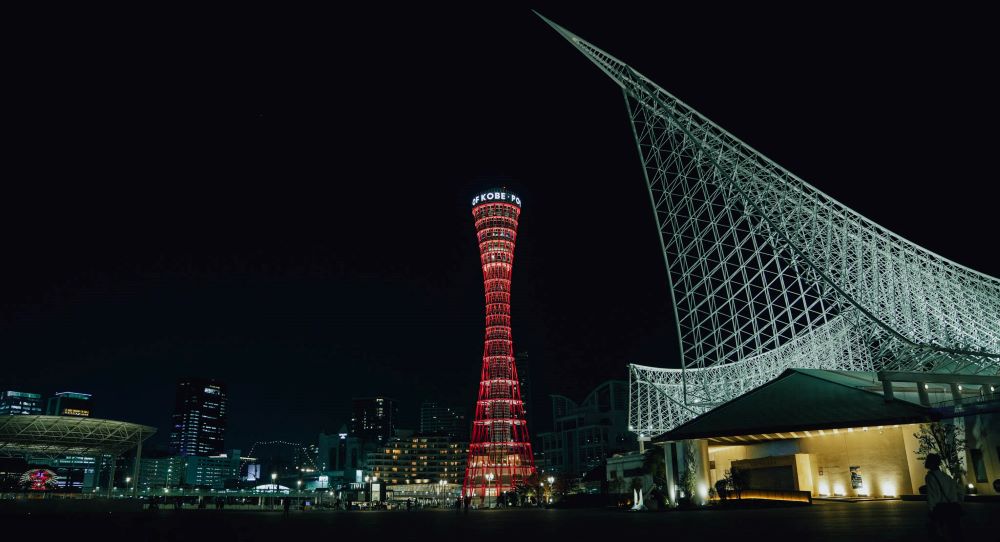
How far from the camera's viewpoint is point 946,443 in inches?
1058

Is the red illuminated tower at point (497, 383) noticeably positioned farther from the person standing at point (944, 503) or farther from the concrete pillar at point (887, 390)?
the person standing at point (944, 503)

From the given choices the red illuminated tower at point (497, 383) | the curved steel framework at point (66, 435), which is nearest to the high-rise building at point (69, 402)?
the curved steel framework at point (66, 435)

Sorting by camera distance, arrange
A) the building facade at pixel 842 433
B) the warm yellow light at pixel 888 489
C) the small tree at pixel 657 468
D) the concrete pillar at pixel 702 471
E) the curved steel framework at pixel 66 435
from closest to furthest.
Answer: the building facade at pixel 842 433 < the warm yellow light at pixel 888 489 < the concrete pillar at pixel 702 471 < the small tree at pixel 657 468 < the curved steel framework at pixel 66 435

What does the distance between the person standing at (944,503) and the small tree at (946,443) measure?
1985 cm

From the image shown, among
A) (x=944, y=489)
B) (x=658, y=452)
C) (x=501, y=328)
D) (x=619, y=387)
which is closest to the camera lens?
(x=944, y=489)

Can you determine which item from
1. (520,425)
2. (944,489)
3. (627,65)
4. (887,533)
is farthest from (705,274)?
(520,425)

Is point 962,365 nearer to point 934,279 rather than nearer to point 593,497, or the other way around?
point 934,279

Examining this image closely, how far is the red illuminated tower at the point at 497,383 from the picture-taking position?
70.8m

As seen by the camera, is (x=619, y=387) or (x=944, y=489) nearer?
(x=944, y=489)

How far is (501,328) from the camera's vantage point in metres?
70.7

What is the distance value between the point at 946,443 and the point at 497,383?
47.6 metres

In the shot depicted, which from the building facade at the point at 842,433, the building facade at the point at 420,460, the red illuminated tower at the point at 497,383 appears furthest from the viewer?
the building facade at the point at 420,460

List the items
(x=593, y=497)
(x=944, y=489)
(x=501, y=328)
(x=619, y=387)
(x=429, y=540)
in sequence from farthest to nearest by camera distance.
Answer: (x=619, y=387) < (x=501, y=328) < (x=593, y=497) < (x=429, y=540) < (x=944, y=489)

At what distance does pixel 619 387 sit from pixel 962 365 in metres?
94.9
